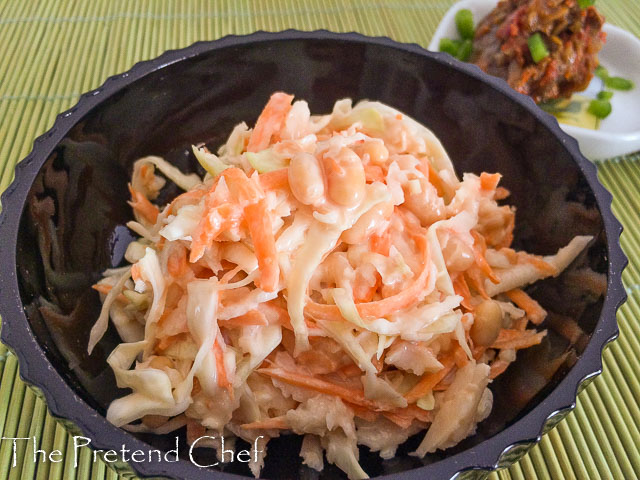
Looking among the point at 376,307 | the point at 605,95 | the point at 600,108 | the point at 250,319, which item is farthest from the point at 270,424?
the point at 605,95

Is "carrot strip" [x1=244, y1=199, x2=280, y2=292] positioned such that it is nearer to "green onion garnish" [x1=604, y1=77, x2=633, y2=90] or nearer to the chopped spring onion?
the chopped spring onion

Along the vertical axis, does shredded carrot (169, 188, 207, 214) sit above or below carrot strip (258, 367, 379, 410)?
above

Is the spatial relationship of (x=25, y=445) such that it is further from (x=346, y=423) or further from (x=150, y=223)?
(x=346, y=423)

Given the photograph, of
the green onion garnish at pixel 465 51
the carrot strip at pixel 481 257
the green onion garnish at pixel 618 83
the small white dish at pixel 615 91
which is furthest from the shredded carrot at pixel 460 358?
the green onion garnish at pixel 618 83

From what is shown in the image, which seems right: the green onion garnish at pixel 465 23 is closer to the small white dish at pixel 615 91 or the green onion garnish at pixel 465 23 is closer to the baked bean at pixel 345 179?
the small white dish at pixel 615 91

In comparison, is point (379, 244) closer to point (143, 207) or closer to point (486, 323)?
point (486, 323)

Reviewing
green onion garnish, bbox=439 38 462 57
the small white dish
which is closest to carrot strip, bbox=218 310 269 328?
the small white dish

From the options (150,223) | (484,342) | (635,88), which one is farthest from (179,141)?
(635,88)
